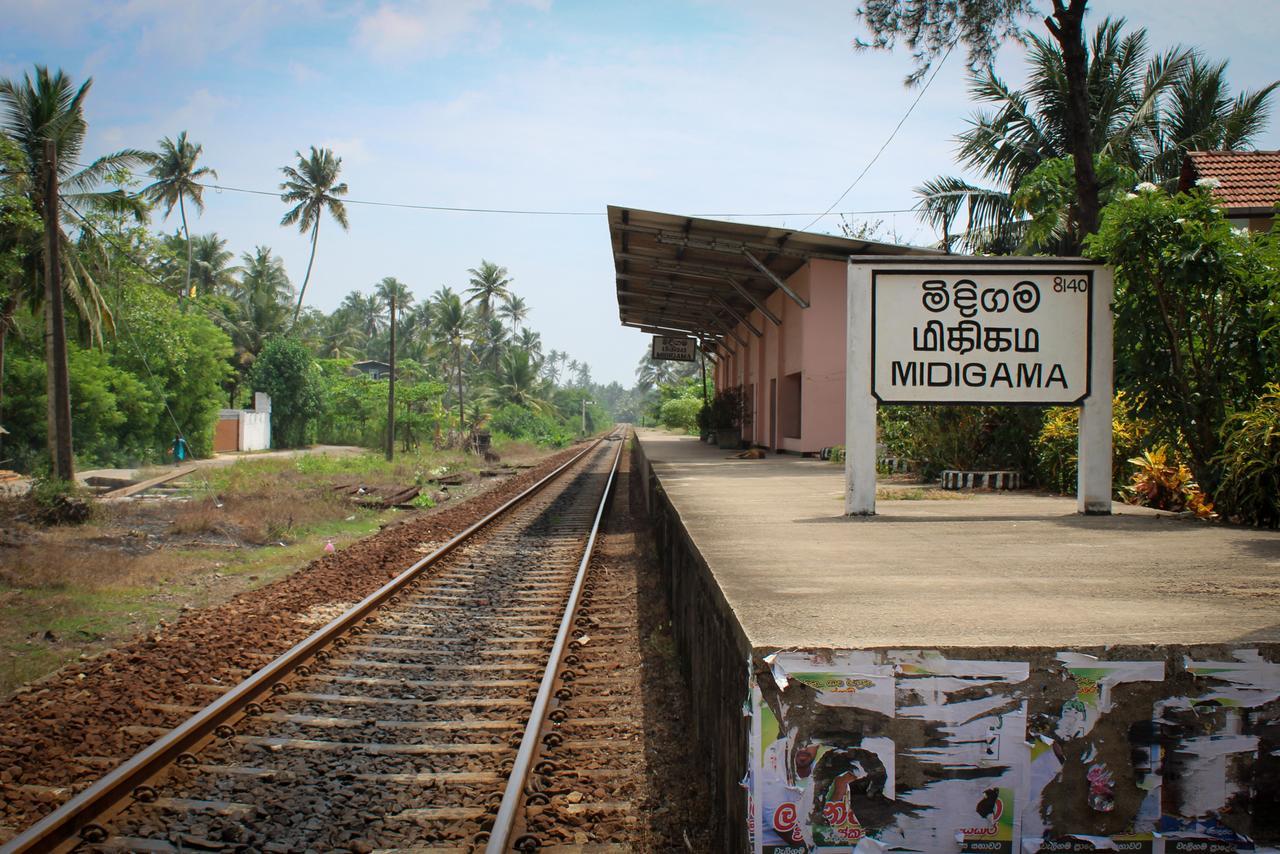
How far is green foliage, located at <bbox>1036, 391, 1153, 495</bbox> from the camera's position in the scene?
33.6 ft

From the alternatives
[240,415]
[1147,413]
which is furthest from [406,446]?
[1147,413]

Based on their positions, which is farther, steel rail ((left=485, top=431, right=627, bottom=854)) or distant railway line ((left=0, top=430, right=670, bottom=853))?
distant railway line ((left=0, top=430, right=670, bottom=853))

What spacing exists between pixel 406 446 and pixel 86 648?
33718mm

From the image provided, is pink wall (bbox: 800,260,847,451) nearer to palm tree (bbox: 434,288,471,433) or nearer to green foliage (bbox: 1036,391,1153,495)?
green foliage (bbox: 1036,391,1153,495)

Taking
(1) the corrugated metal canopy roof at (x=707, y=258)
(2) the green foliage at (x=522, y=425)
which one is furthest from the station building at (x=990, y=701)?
(2) the green foliage at (x=522, y=425)

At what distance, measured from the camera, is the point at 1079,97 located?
545 inches

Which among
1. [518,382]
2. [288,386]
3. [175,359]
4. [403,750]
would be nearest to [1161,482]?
[403,750]

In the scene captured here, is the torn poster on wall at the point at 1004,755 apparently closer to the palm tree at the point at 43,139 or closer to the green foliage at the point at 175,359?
the palm tree at the point at 43,139

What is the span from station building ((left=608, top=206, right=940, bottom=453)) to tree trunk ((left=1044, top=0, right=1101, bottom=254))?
3.10m

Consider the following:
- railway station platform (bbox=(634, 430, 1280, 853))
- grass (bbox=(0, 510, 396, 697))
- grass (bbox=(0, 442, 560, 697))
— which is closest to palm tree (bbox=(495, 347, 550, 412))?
grass (bbox=(0, 442, 560, 697))

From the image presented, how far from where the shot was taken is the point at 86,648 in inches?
272

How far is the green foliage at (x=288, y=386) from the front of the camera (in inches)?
1786

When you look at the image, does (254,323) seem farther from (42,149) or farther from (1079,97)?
(1079,97)

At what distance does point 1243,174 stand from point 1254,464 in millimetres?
13922
